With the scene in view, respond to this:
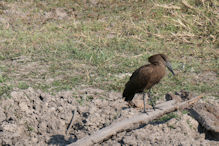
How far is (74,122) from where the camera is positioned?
4914 millimetres

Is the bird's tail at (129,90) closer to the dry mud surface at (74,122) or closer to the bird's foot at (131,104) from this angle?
the dry mud surface at (74,122)

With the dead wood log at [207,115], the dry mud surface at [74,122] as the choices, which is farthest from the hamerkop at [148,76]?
the dead wood log at [207,115]

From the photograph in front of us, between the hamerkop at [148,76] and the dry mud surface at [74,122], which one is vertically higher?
the hamerkop at [148,76]

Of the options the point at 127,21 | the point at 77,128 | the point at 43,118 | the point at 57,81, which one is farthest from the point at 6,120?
the point at 127,21

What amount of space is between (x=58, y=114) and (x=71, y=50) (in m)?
3.11

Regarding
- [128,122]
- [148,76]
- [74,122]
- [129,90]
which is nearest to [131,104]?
[129,90]

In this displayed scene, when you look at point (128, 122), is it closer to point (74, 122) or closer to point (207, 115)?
point (74, 122)

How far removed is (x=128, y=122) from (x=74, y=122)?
939mm

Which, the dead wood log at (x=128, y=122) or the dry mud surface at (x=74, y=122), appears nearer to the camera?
the dead wood log at (x=128, y=122)

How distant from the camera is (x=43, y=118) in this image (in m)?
4.94

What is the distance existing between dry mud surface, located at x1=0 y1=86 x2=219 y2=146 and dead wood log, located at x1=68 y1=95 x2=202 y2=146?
0.33 feet

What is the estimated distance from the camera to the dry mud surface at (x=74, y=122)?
14.2ft

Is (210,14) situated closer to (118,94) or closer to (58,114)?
(118,94)

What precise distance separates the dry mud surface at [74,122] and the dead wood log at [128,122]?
10 cm
